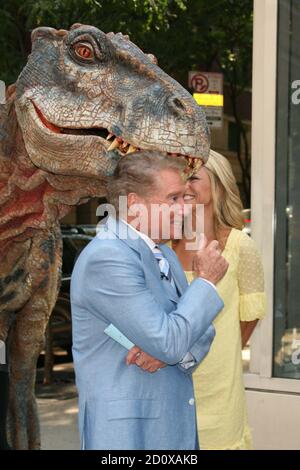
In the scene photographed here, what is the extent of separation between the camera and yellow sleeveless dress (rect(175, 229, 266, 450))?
3.71 metres

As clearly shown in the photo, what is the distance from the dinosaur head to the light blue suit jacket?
1.89ft

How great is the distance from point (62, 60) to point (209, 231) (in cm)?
106

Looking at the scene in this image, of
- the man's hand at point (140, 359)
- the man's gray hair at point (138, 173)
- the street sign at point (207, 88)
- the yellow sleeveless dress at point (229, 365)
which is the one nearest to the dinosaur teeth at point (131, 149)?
the man's gray hair at point (138, 173)

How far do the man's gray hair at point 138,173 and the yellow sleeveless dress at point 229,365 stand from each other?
103 centimetres

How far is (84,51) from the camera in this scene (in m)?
3.65

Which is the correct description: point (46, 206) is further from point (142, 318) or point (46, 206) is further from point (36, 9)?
point (36, 9)

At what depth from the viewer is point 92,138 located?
356 centimetres

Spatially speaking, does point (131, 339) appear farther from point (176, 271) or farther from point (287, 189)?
point (287, 189)

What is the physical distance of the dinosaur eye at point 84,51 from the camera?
3627 mm

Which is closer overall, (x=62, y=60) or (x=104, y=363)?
(x=104, y=363)

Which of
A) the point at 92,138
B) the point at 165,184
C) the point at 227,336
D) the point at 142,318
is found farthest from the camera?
the point at 227,336

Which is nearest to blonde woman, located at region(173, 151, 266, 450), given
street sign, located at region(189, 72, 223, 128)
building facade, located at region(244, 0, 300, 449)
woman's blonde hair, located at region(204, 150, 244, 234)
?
woman's blonde hair, located at region(204, 150, 244, 234)

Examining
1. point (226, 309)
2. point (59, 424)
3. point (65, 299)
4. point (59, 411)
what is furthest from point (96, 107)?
point (65, 299)

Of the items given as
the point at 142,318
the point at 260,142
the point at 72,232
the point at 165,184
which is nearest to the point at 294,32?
the point at 260,142
